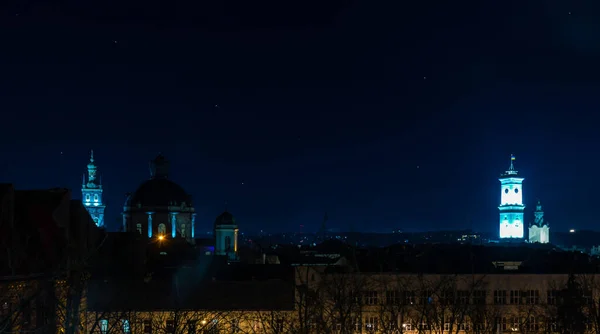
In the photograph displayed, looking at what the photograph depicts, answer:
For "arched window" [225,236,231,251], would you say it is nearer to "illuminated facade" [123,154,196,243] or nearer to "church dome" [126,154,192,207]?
"illuminated facade" [123,154,196,243]

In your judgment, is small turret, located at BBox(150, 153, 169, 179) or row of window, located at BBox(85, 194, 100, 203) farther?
row of window, located at BBox(85, 194, 100, 203)

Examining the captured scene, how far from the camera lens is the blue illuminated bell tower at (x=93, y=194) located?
6836 inches

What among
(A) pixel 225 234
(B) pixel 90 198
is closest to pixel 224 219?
(A) pixel 225 234

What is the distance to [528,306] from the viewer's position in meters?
54.6

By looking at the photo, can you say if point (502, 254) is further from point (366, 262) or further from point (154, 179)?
point (154, 179)

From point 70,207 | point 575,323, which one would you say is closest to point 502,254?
point 575,323

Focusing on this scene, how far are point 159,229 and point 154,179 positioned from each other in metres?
10.4

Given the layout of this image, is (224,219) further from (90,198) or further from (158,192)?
(90,198)

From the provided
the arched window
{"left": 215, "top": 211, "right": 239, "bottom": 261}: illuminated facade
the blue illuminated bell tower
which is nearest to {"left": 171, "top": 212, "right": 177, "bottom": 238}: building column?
{"left": 215, "top": 211, "right": 239, "bottom": 261}: illuminated facade

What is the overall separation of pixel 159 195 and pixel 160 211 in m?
2.89

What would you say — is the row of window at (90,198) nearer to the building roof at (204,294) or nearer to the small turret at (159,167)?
the small turret at (159,167)

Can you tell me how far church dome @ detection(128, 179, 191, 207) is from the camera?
134000mm

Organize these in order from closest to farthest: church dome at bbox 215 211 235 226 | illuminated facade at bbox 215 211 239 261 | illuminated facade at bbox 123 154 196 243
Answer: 1. illuminated facade at bbox 123 154 196 243
2. illuminated facade at bbox 215 211 239 261
3. church dome at bbox 215 211 235 226

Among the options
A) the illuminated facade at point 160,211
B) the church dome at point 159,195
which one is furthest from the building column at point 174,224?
the church dome at point 159,195
